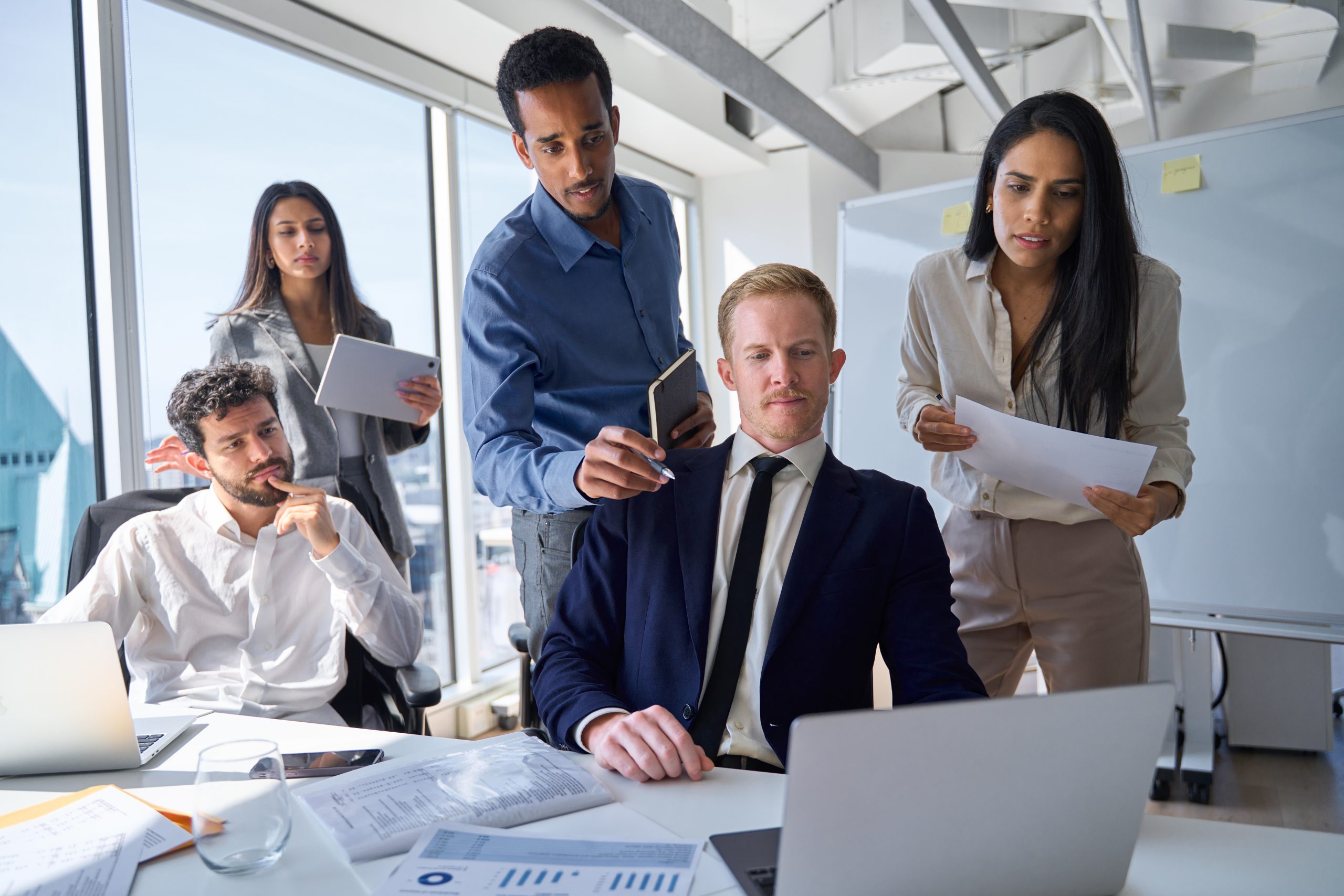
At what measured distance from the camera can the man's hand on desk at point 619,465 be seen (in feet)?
4.44

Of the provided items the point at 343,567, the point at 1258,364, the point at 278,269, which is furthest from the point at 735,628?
the point at 1258,364

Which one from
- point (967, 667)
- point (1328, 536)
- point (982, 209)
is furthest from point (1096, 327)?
point (1328, 536)

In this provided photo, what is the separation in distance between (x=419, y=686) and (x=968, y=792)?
4.78 feet

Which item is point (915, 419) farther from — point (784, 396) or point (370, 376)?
point (370, 376)

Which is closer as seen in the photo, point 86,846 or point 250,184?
point 86,846

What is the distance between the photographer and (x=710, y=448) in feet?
5.34

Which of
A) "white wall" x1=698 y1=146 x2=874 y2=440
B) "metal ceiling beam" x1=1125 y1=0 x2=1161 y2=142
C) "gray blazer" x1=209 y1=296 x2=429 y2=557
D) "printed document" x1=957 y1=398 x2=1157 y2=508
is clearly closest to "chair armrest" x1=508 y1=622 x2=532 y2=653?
"gray blazer" x1=209 y1=296 x2=429 y2=557

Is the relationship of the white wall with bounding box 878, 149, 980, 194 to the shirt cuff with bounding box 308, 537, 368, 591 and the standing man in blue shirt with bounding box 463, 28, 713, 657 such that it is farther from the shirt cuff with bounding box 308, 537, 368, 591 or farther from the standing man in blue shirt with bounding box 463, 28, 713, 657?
the shirt cuff with bounding box 308, 537, 368, 591

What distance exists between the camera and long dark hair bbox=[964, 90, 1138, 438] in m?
1.69

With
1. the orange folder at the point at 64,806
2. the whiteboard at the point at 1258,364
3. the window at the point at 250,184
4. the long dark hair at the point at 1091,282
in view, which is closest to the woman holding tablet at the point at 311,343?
the window at the point at 250,184

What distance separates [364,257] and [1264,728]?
388 cm

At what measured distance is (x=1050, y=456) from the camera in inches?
65.0

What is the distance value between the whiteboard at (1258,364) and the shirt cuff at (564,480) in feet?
7.50

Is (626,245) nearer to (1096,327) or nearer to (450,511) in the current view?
(1096,327)
